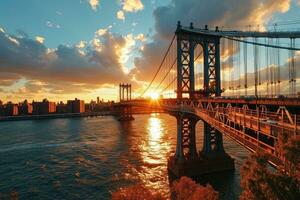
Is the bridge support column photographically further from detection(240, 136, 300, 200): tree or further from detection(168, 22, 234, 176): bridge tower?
detection(240, 136, 300, 200): tree

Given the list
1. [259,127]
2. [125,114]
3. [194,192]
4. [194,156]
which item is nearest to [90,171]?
[194,156]

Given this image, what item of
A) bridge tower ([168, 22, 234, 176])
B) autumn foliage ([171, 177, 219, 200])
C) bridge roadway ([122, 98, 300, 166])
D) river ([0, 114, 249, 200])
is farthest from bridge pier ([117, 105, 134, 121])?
autumn foliage ([171, 177, 219, 200])

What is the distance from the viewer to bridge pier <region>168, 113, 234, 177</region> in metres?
34.6

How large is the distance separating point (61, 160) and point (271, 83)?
38.0 metres

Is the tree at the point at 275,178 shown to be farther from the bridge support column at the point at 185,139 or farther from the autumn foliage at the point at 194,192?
the bridge support column at the point at 185,139

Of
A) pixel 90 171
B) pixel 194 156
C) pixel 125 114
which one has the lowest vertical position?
pixel 90 171

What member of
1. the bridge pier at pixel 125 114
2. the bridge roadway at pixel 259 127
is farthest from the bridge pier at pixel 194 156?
the bridge pier at pixel 125 114

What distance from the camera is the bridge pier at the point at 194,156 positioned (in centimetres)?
3462

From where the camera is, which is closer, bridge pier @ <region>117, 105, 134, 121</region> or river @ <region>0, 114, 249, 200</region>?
river @ <region>0, 114, 249, 200</region>

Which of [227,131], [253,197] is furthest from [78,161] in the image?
[253,197]

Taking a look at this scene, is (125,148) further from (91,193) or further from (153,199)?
(153,199)

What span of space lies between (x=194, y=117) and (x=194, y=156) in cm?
566

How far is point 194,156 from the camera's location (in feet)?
120

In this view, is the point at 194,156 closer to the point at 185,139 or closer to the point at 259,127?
the point at 185,139
